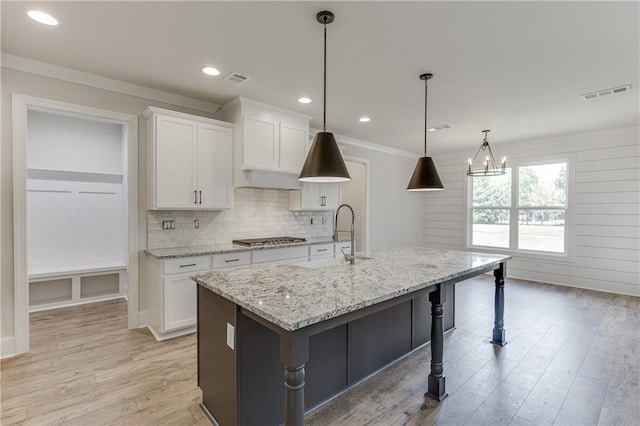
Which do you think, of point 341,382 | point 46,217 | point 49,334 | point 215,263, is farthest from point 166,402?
point 46,217

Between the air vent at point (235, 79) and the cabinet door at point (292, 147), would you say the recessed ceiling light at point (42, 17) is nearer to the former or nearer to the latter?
the air vent at point (235, 79)

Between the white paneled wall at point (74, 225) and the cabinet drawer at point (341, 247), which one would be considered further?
the cabinet drawer at point (341, 247)

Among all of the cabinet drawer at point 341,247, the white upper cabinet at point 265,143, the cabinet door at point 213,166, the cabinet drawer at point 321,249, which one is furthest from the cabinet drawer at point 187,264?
the cabinet drawer at point 341,247

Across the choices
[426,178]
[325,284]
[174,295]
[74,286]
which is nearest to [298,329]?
[325,284]

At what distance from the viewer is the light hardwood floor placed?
6.68ft

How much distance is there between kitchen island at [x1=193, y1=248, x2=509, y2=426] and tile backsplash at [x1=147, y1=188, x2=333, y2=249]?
1.81m

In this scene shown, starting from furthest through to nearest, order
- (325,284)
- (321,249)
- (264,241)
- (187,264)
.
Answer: (321,249) < (264,241) < (187,264) < (325,284)

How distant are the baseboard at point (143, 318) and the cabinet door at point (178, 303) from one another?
57 centimetres

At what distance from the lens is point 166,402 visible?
2.16 m

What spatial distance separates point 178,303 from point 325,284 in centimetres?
206

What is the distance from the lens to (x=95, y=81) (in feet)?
10.3

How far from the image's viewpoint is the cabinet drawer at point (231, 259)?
3432mm

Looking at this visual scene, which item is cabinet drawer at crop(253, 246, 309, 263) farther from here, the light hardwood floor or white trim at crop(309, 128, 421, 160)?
white trim at crop(309, 128, 421, 160)

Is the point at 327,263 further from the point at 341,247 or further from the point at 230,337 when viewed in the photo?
the point at 341,247
